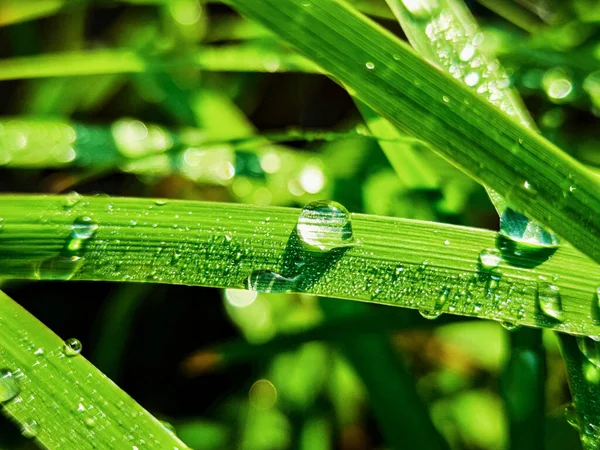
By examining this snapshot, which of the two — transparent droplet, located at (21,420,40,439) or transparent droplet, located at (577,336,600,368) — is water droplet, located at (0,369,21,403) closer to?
transparent droplet, located at (21,420,40,439)

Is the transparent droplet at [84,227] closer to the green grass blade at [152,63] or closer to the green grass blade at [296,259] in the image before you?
the green grass blade at [296,259]

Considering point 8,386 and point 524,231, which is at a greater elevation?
point 524,231

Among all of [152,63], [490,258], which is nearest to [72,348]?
[490,258]

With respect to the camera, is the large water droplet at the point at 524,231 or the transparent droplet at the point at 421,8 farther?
the transparent droplet at the point at 421,8

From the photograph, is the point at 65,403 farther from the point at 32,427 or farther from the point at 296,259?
the point at 296,259

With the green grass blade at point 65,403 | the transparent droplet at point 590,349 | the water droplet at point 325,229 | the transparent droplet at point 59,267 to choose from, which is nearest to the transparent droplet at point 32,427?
the green grass blade at point 65,403

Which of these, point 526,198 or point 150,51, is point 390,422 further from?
point 150,51

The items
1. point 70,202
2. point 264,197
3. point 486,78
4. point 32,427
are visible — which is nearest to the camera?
point 32,427
